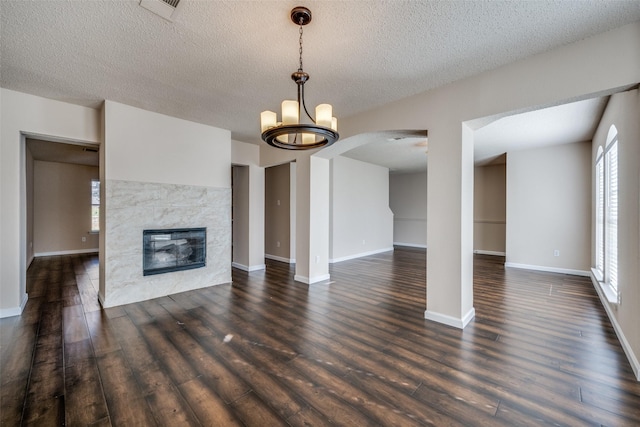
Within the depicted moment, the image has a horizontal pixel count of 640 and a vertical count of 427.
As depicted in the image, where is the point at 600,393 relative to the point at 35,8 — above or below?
below

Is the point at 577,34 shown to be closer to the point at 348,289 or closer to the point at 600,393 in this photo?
the point at 600,393

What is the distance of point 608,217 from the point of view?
3.98m

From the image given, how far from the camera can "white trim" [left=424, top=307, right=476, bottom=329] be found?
3.05 meters

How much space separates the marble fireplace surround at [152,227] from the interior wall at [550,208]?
6166mm

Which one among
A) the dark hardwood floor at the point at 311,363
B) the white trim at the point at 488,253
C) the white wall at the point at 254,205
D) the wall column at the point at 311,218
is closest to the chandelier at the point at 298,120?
the dark hardwood floor at the point at 311,363

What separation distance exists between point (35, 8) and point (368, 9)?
7.88ft

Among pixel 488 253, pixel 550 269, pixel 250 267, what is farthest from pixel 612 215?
pixel 250 267

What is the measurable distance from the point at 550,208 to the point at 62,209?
479 inches

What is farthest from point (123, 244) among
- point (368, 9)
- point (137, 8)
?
point (368, 9)

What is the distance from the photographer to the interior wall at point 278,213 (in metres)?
6.85

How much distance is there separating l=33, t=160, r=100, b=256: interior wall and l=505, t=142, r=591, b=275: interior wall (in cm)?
1127

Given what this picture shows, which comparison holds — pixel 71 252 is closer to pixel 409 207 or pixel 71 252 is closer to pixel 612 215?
pixel 409 207

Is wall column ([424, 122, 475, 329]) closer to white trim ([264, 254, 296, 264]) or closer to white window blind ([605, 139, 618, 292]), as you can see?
white window blind ([605, 139, 618, 292])

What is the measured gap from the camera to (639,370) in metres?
2.10
